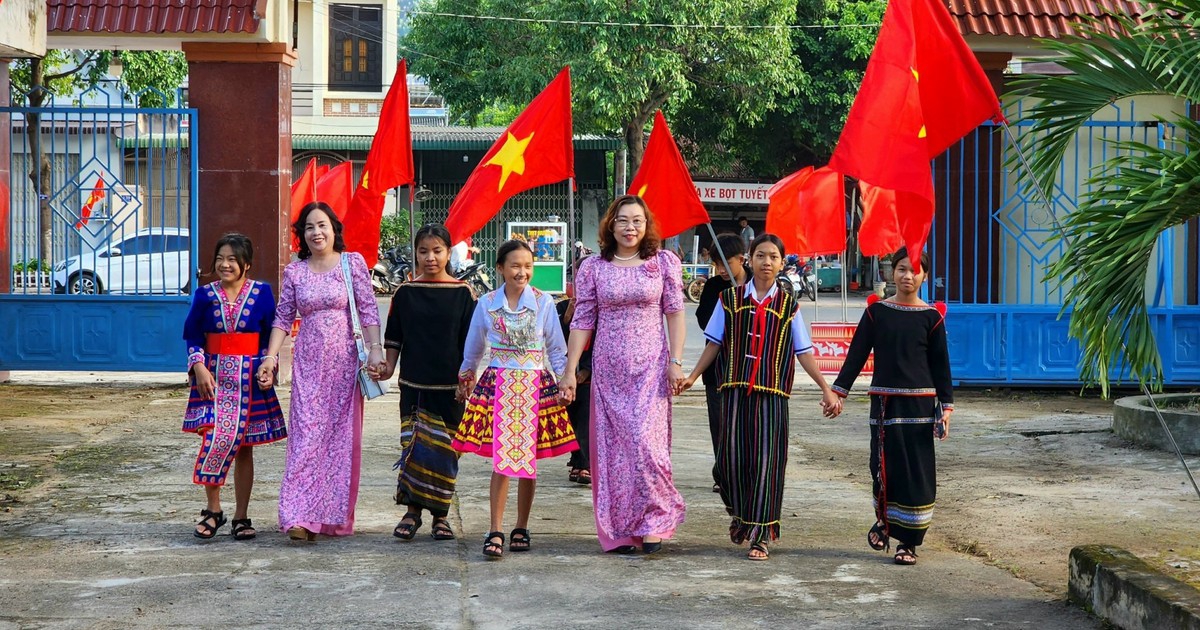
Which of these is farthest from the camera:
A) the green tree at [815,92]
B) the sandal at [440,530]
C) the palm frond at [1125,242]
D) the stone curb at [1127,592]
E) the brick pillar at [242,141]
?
the green tree at [815,92]

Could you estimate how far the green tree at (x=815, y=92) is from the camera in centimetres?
3081

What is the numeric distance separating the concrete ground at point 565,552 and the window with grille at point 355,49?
28012 millimetres

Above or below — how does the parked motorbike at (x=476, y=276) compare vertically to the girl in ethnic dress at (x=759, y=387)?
above

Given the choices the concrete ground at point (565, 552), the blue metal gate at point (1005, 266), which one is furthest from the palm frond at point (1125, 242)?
the blue metal gate at point (1005, 266)

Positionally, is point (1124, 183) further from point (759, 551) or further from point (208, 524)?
point (208, 524)

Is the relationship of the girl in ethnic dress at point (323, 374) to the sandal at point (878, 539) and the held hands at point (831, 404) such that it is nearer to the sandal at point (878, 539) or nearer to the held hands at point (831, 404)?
the held hands at point (831, 404)

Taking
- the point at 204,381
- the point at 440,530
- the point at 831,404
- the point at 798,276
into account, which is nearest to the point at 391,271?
the point at 798,276

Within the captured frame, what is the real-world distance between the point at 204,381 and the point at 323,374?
0.54 meters

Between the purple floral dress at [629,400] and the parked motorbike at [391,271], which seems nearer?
the purple floral dress at [629,400]

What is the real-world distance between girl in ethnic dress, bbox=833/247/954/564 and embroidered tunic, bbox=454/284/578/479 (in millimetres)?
1306

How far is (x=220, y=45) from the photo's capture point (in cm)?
1260

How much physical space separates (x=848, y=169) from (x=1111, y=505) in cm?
226

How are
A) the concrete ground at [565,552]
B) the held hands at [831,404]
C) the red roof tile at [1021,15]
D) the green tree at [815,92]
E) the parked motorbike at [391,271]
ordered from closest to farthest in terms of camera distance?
the concrete ground at [565,552] < the held hands at [831,404] < the red roof tile at [1021,15] < the parked motorbike at [391,271] < the green tree at [815,92]

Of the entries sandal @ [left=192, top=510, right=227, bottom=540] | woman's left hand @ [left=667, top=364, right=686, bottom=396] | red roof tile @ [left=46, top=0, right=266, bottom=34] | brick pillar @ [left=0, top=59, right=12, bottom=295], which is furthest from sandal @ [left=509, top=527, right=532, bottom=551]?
brick pillar @ [left=0, top=59, right=12, bottom=295]
